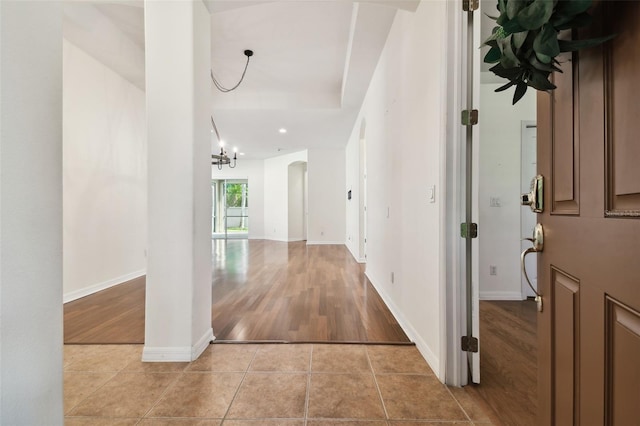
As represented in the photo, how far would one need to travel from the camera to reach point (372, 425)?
132 centimetres

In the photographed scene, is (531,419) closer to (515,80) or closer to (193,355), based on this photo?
(515,80)

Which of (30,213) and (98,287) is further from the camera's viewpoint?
(98,287)

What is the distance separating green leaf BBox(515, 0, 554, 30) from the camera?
0.52 meters

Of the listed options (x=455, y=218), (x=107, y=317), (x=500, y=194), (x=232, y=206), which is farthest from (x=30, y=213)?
(x=232, y=206)

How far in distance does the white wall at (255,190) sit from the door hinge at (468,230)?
8630 mm

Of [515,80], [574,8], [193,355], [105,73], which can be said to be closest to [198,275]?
[193,355]

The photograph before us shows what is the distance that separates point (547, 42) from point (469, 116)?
1141 mm

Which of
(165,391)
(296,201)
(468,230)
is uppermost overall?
(296,201)

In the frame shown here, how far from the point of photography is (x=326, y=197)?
26.8 feet

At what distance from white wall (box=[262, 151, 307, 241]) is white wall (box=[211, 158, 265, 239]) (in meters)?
0.16

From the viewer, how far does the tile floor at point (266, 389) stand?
1.38 meters

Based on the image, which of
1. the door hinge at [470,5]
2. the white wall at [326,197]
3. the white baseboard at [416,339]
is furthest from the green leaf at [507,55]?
the white wall at [326,197]

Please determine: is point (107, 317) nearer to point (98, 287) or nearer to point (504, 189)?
point (98, 287)

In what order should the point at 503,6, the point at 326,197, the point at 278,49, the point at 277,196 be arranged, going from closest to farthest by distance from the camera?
the point at 503,6, the point at 278,49, the point at 326,197, the point at 277,196
